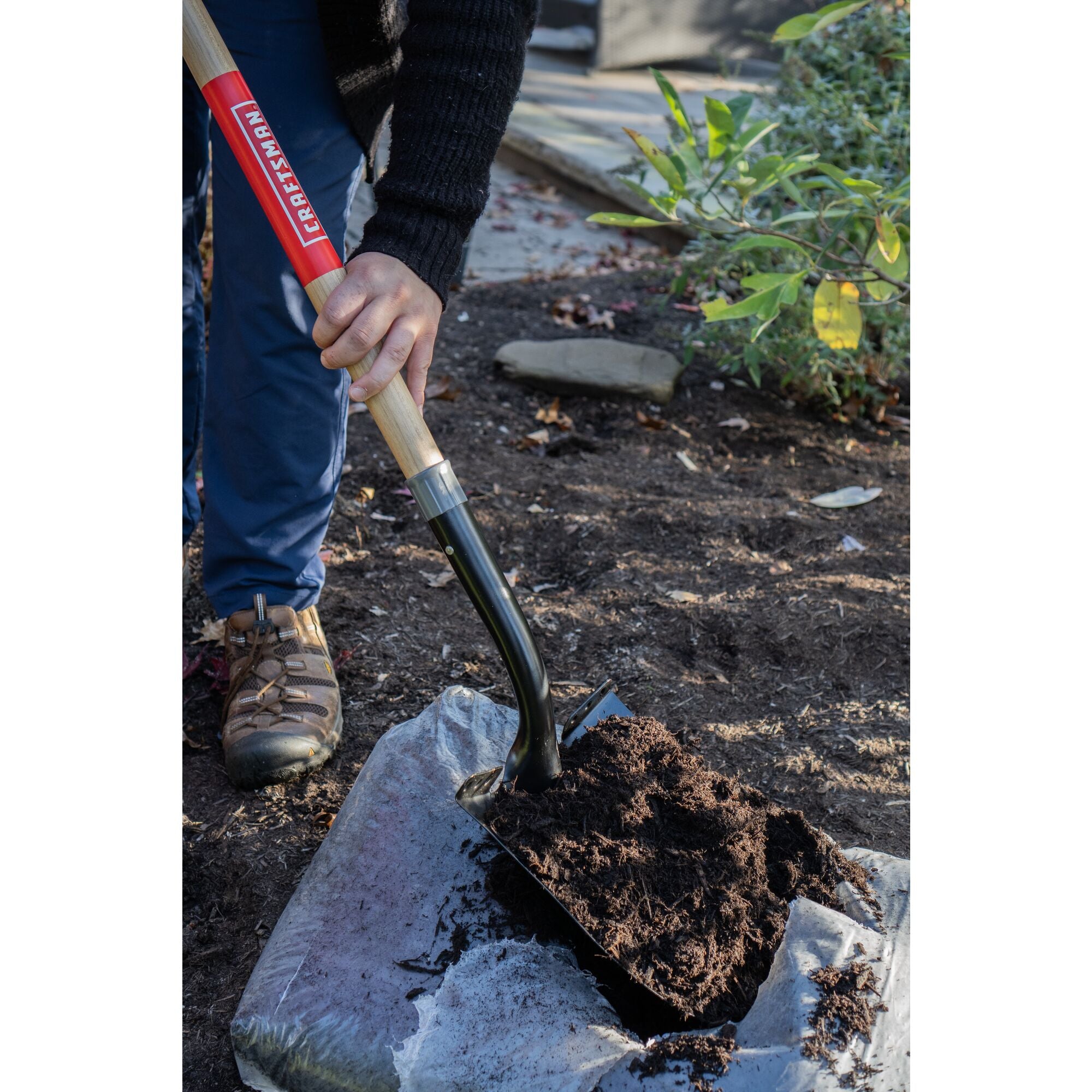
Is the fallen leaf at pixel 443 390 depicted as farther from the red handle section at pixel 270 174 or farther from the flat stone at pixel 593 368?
the red handle section at pixel 270 174

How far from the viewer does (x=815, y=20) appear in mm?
1995

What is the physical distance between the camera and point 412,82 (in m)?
1.56

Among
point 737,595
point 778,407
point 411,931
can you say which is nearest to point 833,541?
point 737,595

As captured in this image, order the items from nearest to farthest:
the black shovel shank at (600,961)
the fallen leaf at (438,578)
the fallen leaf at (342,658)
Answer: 1. the black shovel shank at (600,961)
2. the fallen leaf at (342,658)
3. the fallen leaf at (438,578)

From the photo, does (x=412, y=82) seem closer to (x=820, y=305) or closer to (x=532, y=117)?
(x=820, y=305)

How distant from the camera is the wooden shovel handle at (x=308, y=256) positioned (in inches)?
54.6

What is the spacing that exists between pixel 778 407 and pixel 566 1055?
110 inches

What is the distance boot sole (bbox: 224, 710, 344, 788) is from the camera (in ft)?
6.10

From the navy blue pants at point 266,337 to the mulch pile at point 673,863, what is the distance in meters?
0.80

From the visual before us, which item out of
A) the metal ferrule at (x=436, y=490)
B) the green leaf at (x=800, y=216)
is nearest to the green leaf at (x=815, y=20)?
the green leaf at (x=800, y=216)

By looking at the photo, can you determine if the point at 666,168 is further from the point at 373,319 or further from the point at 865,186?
the point at 373,319

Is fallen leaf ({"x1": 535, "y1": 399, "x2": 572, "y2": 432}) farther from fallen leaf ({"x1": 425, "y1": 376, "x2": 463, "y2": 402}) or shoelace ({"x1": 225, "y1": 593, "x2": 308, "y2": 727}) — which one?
shoelace ({"x1": 225, "y1": 593, "x2": 308, "y2": 727})

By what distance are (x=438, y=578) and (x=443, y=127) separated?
50.8 inches

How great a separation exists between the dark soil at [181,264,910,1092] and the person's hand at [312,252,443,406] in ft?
2.61
